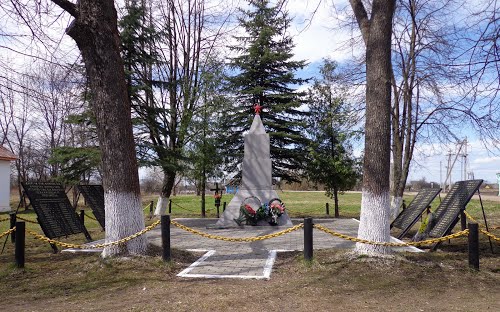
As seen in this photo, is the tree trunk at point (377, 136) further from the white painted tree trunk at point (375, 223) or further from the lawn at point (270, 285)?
the lawn at point (270, 285)

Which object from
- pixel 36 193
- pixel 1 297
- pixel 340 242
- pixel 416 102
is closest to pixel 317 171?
pixel 416 102

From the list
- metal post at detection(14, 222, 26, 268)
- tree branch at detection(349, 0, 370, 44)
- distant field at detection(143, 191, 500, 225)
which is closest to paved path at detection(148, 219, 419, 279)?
metal post at detection(14, 222, 26, 268)

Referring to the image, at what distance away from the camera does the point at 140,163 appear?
49.5 feet

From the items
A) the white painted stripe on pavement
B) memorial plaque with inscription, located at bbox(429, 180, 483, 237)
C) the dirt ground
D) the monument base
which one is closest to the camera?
the dirt ground

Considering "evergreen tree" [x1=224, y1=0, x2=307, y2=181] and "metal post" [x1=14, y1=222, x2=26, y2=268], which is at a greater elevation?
"evergreen tree" [x1=224, y1=0, x2=307, y2=181]

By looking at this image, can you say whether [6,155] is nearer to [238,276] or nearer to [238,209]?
[238,209]

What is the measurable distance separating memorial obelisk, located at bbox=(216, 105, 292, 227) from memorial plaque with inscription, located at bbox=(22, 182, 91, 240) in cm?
500

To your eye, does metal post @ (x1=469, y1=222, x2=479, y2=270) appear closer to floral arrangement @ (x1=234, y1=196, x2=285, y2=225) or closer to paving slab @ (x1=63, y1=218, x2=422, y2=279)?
paving slab @ (x1=63, y1=218, x2=422, y2=279)

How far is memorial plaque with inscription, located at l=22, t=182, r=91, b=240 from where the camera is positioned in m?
9.53

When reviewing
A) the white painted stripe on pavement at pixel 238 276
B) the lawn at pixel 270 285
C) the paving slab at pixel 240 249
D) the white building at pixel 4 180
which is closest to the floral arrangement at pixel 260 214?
the paving slab at pixel 240 249

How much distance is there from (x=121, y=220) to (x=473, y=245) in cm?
634

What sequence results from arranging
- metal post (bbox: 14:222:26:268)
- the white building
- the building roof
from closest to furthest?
metal post (bbox: 14:222:26:268) → the building roof → the white building

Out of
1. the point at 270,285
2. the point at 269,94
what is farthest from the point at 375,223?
the point at 269,94

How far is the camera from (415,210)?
10.9m
